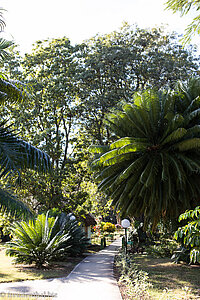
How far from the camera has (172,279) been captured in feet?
33.3

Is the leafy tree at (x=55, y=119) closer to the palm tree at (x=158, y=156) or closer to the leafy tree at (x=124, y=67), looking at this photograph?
the leafy tree at (x=124, y=67)

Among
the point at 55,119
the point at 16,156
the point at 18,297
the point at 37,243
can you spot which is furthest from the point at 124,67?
the point at 18,297

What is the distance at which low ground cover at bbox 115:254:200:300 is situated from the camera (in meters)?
7.84

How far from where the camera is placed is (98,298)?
7.97 m

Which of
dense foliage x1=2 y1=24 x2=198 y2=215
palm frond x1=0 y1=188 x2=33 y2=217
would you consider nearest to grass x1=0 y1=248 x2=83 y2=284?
palm frond x1=0 y1=188 x2=33 y2=217

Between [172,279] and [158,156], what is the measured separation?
423 cm

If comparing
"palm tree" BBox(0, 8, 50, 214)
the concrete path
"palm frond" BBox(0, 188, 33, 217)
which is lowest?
the concrete path

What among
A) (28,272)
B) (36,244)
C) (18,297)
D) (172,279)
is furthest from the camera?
(36,244)

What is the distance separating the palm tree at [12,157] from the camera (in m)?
7.95

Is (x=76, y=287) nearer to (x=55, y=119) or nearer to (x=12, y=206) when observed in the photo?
(x=12, y=206)

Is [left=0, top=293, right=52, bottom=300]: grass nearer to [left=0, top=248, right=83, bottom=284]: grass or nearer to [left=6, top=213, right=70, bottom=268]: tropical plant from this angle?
[left=0, top=248, right=83, bottom=284]: grass

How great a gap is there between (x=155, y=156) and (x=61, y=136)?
13.2m

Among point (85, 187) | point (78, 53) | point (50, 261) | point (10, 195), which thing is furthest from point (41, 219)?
point (78, 53)

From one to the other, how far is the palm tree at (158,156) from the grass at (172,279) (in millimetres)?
1982
